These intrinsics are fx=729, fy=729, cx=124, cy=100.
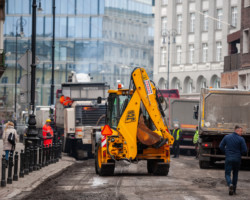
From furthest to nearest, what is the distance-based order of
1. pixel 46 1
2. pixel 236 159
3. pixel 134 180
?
1. pixel 46 1
2. pixel 134 180
3. pixel 236 159

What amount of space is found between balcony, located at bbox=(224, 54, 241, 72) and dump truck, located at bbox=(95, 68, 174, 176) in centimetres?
3458

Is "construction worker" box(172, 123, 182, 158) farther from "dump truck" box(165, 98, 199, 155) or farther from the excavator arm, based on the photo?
the excavator arm

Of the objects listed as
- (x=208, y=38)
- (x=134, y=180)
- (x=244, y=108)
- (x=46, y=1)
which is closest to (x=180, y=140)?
(x=244, y=108)

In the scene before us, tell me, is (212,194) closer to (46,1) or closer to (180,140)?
(180,140)

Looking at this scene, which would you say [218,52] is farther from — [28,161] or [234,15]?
[28,161]

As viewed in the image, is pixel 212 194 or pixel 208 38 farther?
pixel 208 38

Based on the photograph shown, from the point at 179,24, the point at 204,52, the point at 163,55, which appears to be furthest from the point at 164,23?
the point at 204,52

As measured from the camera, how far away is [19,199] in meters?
14.1

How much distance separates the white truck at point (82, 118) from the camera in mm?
34312

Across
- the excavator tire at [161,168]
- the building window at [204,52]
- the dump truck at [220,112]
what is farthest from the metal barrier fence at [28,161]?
the building window at [204,52]

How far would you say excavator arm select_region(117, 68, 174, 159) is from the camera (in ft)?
67.0

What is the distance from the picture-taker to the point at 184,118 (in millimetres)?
40875

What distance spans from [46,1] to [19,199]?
306ft

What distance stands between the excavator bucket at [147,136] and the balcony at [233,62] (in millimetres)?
34888
